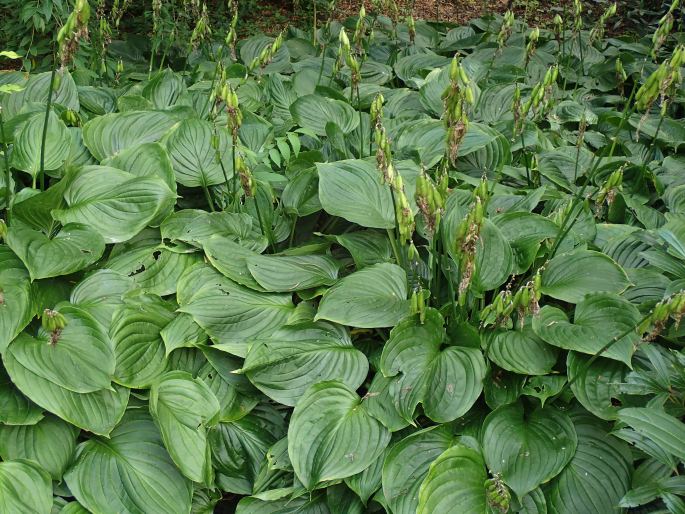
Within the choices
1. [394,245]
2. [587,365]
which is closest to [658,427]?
[587,365]

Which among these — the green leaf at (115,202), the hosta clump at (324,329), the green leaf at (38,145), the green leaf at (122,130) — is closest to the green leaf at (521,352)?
the hosta clump at (324,329)

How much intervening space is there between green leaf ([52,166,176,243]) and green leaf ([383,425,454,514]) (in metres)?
1.42

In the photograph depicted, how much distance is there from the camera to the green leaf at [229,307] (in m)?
2.66

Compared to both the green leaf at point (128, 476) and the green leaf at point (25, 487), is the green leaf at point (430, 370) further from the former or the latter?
the green leaf at point (25, 487)

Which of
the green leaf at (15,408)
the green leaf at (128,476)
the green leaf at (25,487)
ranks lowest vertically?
the green leaf at (128,476)

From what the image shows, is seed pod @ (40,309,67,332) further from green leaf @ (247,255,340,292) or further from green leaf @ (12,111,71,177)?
green leaf @ (12,111,71,177)

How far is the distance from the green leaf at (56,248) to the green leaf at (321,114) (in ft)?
4.95

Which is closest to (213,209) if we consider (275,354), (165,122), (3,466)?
(165,122)

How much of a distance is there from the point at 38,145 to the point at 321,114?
153cm

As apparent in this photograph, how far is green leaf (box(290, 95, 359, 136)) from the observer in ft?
12.5

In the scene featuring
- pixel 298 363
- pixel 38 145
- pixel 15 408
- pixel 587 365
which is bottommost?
pixel 15 408

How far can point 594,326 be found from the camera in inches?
98.4

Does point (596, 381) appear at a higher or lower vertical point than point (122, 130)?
lower

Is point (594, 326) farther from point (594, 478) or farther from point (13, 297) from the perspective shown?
point (13, 297)
